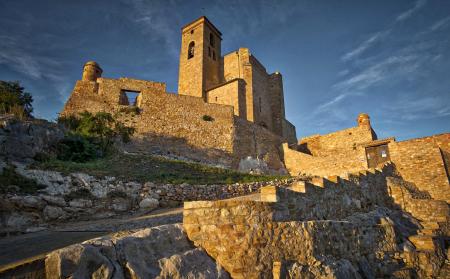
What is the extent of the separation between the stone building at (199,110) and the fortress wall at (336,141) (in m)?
3.76

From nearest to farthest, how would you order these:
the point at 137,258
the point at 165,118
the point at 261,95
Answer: the point at 137,258 < the point at 165,118 < the point at 261,95

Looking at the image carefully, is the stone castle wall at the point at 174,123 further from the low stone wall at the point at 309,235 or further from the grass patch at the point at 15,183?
the low stone wall at the point at 309,235

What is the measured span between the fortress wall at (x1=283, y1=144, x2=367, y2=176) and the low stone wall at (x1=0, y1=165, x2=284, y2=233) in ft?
40.9

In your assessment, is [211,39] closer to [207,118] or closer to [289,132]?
[207,118]

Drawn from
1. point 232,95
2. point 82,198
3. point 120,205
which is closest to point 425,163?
point 120,205

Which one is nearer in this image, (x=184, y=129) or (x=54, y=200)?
(x=54, y=200)

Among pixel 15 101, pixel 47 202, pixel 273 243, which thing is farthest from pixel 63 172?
pixel 15 101

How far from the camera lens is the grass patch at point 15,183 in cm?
814

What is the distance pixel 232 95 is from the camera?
29.1 m

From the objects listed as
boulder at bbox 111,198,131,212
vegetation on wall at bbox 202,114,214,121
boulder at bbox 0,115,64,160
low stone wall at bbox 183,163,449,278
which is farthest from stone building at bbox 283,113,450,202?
boulder at bbox 0,115,64,160

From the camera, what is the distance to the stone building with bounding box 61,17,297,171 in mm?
22422

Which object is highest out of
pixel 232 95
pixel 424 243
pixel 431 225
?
pixel 232 95

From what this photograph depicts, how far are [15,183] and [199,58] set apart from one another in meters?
26.7

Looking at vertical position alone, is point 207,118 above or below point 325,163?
above
